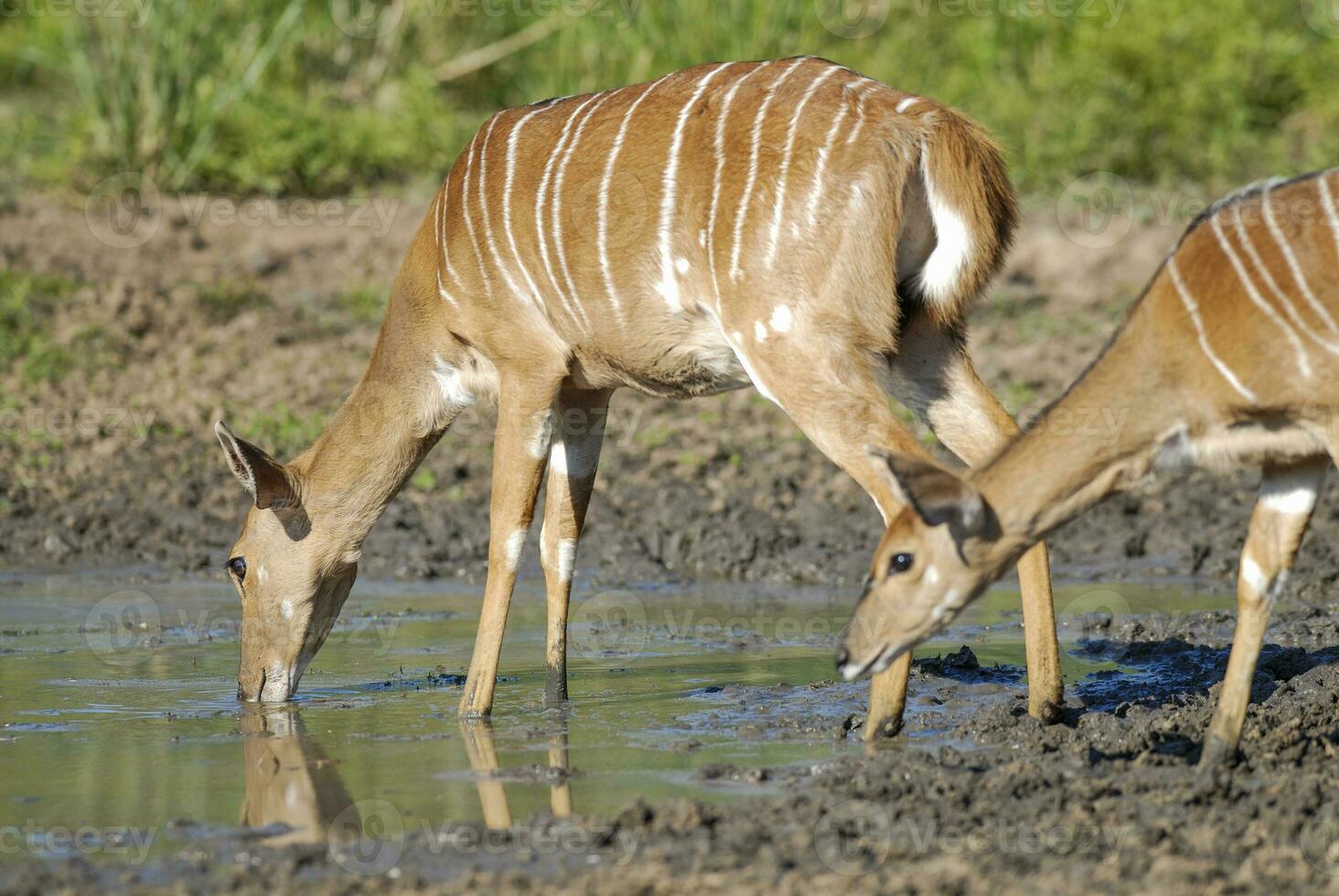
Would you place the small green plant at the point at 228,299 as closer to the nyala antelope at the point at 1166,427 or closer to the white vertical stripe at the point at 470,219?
the white vertical stripe at the point at 470,219

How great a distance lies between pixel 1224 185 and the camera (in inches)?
559

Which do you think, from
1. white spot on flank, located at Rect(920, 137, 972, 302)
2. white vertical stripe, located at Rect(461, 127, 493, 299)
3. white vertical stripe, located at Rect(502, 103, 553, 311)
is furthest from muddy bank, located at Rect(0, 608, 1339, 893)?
white vertical stripe, located at Rect(461, 127, 493, 299)

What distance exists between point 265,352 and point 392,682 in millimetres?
5079

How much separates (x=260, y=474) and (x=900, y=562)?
2648 millimetres

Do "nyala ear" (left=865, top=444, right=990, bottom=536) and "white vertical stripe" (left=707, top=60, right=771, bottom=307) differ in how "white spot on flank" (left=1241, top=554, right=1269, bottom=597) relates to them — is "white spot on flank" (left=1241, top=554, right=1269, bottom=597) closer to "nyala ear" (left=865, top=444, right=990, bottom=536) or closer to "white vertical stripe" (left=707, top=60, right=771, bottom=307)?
"nyala ear" (left=865, top=444, right=990, bottom=536)

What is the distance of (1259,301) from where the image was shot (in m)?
5.05

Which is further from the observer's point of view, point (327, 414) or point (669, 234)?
point (327, 414)

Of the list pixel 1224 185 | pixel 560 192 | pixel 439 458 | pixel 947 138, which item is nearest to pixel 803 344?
pixel 947 138

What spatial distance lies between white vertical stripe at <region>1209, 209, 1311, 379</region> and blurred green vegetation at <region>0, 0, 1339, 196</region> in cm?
865

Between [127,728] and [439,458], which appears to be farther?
[439,458]

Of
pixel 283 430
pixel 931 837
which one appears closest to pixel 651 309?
pixel 931 837

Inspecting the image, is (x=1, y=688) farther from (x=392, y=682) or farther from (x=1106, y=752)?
(x=1106, y=752)

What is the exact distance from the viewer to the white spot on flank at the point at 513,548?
6.56m

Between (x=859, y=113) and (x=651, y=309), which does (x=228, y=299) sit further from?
(x=859, y=113)
